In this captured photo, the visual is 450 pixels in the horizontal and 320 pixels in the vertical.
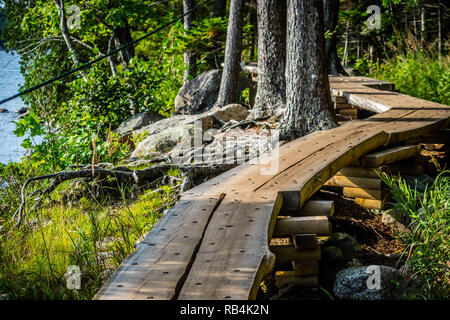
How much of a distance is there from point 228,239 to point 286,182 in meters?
1.17

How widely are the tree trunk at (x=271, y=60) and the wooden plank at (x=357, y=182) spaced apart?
231cm

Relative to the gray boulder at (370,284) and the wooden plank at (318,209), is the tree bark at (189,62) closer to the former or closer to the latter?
the wooden plank at (318,209)

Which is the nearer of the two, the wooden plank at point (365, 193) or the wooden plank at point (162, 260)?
the wooden plank at point (162, 260)

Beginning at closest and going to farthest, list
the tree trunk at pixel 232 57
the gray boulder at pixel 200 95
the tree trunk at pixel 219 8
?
the tree trunk at pixel 232 57 → the gray boulder at pixel 200 95 → the tree trunk at pixel 219 8

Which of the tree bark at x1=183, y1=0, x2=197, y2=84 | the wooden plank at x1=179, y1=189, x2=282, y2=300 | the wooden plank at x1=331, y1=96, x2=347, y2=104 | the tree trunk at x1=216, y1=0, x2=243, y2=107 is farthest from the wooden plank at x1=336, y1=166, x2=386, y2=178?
the tree bark at x1=183, y1=0, x2=197, y2=84

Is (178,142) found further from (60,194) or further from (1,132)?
(1,132)

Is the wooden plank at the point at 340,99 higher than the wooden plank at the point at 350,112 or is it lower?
higher

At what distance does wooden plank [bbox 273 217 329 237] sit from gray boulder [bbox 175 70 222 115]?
6.80 m

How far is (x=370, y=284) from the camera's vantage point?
297 centimetres

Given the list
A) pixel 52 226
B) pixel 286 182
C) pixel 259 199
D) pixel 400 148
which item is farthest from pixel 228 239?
pixel 400 148

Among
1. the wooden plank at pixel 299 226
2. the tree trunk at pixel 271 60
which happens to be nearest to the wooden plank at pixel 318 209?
the wooden plank at pixel 299 226

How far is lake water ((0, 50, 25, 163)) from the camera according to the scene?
9935 millimetres

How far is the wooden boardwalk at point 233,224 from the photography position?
2057 mm

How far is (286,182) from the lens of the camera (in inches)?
140
